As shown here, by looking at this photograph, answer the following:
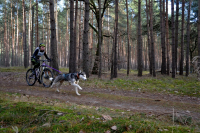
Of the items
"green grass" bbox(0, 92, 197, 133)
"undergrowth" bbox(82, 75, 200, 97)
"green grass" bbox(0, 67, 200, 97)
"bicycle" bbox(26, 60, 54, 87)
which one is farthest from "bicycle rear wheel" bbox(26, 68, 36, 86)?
"green grass" bbox(0, 92, 197, 133)

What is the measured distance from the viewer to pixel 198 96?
341 inches

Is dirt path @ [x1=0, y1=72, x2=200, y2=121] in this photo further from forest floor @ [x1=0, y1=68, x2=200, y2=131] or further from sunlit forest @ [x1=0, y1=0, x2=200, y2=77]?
sunlit forest @ [x1=0, y1=0, x2=200, y2=77]

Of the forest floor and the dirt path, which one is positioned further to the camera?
the dirt path

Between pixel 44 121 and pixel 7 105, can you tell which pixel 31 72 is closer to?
pixel 7 105

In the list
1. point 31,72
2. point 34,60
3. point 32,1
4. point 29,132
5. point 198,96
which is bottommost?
point 198,96

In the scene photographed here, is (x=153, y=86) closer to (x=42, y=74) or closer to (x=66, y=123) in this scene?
(x=42, y=74)

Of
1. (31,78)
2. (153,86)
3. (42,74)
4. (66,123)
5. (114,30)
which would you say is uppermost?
(114,30)

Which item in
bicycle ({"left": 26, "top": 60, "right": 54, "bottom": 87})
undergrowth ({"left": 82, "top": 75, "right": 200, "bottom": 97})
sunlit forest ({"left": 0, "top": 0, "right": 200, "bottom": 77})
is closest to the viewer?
bicycle ({"left": 26, "top": 60, "right": 54, "bottom": 87})

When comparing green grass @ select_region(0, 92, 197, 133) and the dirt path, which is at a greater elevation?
green grass @ select_region(0, 92, 197, 133)

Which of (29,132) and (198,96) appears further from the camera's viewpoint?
(198,96)

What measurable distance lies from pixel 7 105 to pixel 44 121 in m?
1.72

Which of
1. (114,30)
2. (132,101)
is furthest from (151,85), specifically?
(114,30)

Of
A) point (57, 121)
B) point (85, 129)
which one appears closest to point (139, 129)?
point (85, 129)

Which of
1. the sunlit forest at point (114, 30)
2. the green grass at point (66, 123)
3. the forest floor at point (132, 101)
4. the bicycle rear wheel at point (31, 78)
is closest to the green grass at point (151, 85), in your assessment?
the forest floor at point (132, 101)
